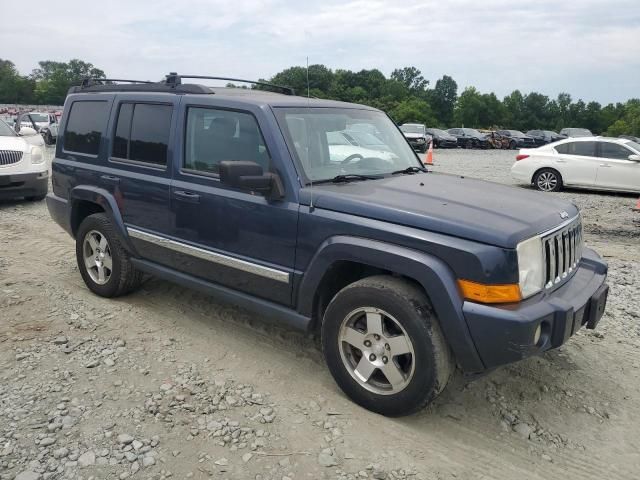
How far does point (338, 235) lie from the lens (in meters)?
3.32

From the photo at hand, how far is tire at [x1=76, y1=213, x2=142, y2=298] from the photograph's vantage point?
16.0 ft

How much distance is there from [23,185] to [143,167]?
6.36m

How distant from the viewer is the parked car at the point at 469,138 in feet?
121

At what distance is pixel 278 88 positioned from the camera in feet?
18.2

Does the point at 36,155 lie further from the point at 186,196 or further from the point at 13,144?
the point at 186,196

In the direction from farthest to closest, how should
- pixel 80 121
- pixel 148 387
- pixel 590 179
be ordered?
pixel 590 179, pixel 80 121, pixel 148 387

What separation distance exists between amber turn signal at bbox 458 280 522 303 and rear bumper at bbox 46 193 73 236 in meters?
4.06

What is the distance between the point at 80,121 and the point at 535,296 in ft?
14.1

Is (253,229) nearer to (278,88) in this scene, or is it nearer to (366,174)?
(366,174)

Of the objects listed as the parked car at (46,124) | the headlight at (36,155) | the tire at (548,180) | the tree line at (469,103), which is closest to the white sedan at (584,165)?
the tire at (548,180)

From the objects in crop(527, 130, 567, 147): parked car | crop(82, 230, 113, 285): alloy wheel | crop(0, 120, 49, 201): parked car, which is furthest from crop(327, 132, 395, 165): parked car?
crop(527, 130, 567, 147): parked car

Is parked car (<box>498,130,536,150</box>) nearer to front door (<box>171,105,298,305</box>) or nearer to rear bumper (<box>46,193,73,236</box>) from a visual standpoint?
rear bumper (<box>46,193,73,236</box>)

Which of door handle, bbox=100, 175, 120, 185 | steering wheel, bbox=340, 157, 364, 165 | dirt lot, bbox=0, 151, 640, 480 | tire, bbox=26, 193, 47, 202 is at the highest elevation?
steering wheel, bbox=340, 157, 364, 165

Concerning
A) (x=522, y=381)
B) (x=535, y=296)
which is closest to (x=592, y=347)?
(x=522, y=381)
